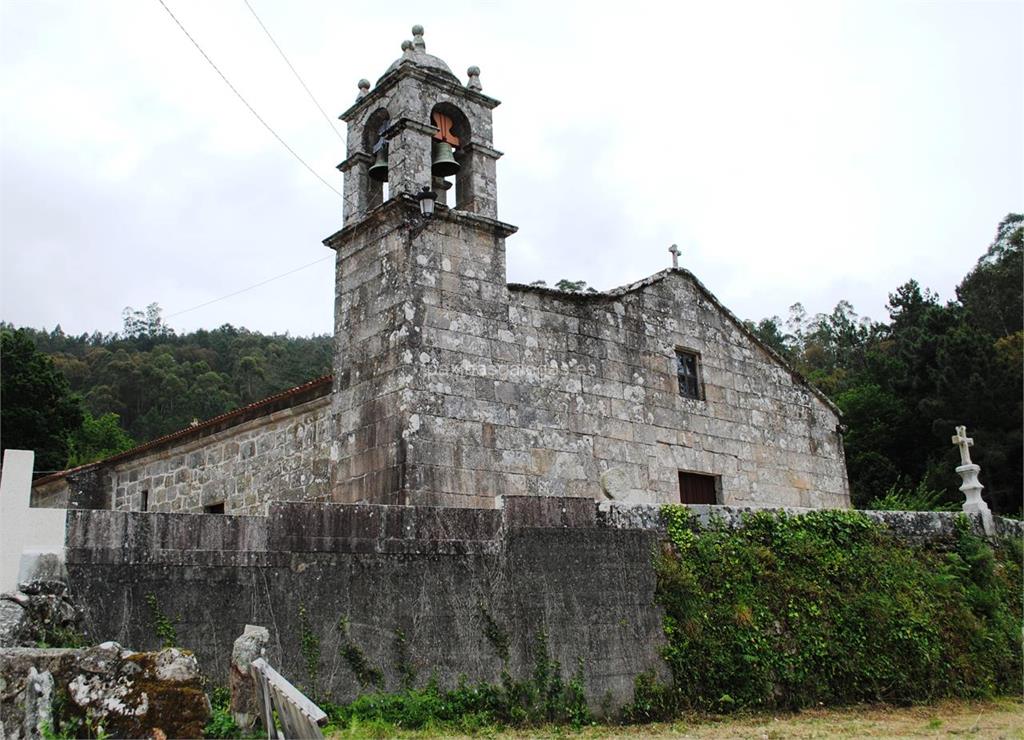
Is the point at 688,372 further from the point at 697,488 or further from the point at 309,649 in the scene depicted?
the point at 309,649

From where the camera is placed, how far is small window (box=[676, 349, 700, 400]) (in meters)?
13.8

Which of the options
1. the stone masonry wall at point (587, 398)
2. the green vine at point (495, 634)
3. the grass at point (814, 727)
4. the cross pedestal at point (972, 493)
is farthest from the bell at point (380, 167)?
the cross pedestal at point (972, 493)

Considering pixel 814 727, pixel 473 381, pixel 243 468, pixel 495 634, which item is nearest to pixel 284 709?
pixel 495 634

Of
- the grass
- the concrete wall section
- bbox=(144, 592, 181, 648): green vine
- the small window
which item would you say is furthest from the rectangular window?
bbox=(144, 592, 181, 648): green vine

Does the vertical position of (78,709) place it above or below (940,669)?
above

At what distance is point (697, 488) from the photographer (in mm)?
13414

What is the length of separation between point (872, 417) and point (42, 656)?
30130 mm

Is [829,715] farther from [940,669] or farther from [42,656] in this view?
[42,656]

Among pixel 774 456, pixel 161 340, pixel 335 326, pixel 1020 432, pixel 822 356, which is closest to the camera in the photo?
pixel 335 326

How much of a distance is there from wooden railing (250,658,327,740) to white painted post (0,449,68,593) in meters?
1.86

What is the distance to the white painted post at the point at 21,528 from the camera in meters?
6.36

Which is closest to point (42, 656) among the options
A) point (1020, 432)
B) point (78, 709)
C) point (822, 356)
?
point (78, 709)

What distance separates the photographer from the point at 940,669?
10039 millimetres

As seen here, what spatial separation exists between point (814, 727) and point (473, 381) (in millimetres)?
5309
